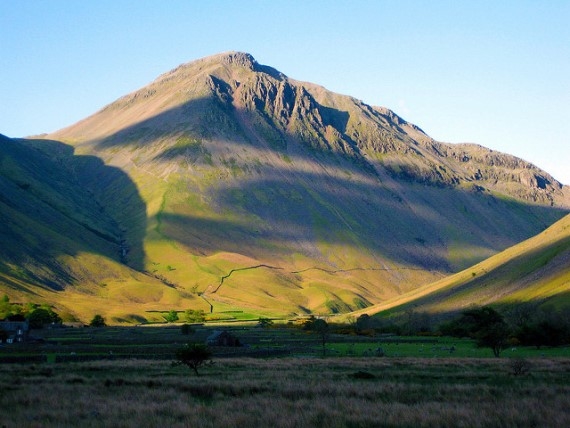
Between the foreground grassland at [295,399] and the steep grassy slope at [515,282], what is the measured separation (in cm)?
7728

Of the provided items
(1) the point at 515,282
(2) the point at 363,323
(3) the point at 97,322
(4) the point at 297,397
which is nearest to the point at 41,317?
(3) the point at 97,322

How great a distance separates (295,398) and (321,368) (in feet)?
75.0

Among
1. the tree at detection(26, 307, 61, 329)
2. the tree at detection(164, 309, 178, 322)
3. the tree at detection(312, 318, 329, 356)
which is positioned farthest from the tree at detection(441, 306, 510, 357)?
the tree at detection(164, 309, 178, 322)

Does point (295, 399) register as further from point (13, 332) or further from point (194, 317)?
point (194, 317)

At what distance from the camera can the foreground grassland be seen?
1019 inches

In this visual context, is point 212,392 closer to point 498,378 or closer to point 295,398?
point 295,398

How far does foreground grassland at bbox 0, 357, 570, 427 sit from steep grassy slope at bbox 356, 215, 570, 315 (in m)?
77.3

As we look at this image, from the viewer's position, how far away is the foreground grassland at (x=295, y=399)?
2589cm

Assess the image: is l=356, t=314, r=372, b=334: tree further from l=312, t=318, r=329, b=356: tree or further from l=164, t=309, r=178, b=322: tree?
l=164, t=309, r=178, b=322: tree

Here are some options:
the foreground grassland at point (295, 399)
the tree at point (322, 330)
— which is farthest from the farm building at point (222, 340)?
the foreground grassland at point (295, 399)

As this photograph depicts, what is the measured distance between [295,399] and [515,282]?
12367 cm

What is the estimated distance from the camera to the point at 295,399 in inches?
1312

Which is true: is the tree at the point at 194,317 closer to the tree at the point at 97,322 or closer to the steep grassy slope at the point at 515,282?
the tree at the point at 97,322

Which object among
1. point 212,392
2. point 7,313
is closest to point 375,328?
point 7,313
